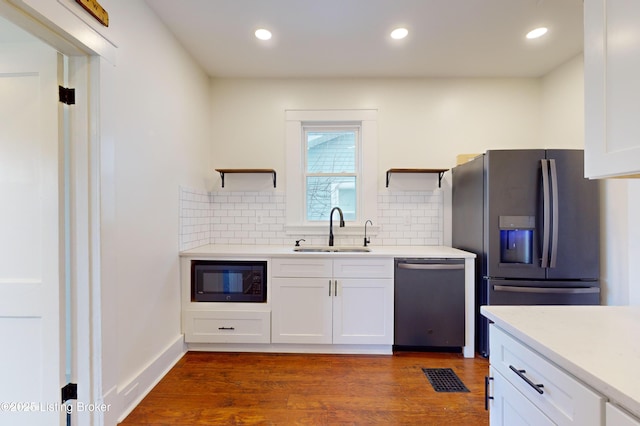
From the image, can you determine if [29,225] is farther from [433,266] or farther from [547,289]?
[547,289]

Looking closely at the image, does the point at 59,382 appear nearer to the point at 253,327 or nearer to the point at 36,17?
the point at 253,327

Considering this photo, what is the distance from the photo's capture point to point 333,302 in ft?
8.14

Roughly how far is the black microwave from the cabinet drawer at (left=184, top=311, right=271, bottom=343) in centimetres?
12

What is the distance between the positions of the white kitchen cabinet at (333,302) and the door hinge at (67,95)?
69.8 inches

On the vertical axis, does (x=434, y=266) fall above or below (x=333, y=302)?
above

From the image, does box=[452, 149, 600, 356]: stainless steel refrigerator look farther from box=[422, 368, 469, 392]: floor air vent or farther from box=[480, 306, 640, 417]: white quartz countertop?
box=[480, 306, 640, 417]: white quartz countertop

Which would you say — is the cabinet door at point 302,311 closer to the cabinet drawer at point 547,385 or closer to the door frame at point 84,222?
the door frame at point 84,222

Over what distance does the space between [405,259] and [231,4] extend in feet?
7.86

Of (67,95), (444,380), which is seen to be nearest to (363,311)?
(444,380)

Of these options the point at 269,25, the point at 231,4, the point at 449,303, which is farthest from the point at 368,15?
the point at 449,303

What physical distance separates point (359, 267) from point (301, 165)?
1.32 metres

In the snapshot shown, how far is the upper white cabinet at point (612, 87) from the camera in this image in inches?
31.8

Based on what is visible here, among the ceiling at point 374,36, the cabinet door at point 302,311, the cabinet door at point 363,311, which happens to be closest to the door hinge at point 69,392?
the cabinet door at point 302,311

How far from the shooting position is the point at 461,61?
276 centimetres
